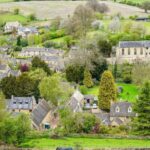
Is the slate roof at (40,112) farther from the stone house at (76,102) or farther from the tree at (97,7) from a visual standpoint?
the tree at (97,7)

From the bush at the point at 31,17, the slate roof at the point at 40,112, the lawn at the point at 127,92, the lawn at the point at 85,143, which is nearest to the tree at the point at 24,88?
the slate roof at the point at 40,112

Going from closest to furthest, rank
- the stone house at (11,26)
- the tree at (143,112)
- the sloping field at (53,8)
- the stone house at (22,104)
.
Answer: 1. the tree at (143,112)
2. the stone house at (22,104)
3. the stone house at (11,26)
4. the sloping field at (53,8)

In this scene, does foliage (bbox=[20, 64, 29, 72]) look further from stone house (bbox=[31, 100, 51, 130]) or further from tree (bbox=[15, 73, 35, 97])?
stone house (bbox=[31, 100, 51, 130])

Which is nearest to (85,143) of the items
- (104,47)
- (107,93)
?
(107,93)

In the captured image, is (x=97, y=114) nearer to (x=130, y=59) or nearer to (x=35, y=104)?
(x=35, y=104)

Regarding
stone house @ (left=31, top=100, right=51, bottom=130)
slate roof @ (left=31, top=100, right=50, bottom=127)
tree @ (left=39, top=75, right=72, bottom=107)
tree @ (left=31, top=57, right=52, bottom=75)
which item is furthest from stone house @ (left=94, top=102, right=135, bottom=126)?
tree @ (left=31, top=57, right=52, bottom=75)

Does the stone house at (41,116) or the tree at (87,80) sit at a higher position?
the tree at (87,80)

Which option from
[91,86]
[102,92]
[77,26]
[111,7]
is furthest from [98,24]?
[102,92]
